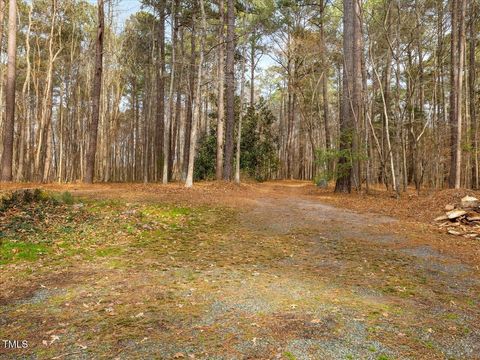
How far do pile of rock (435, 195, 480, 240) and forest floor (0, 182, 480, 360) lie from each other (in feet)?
1.28

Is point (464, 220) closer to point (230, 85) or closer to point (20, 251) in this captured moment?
point (20, 251)

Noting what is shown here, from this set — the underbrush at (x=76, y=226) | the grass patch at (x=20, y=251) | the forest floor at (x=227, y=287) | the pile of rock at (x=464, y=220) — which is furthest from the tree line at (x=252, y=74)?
the grass patch at (x=20, y=251)

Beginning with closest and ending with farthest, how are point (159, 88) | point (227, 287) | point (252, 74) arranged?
point (227, 287), point (159, 88), point (252, 74)

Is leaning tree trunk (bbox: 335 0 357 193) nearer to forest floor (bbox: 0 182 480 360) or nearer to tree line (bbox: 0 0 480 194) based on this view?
tree line (bbox: 0 0 480 194)

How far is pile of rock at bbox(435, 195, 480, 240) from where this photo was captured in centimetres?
737

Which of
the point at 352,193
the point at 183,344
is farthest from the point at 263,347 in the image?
→ the point at 352,193

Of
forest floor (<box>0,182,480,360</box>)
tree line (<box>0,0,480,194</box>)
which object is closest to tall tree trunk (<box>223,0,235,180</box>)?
tree line (<box>0,0,480,194</box>)

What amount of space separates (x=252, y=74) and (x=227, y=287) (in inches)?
1102

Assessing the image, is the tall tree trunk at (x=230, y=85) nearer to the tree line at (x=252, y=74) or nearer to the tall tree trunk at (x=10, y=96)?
the tree line at (x=252, y=74)

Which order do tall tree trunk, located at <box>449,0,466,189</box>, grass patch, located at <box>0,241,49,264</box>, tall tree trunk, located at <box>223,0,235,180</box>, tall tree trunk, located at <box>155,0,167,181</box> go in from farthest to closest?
tall tree trunk, located at <box>155,0,167,181</box>
tall tree trunk, located at <box>223,0,235,180</box>
tall tree trunk, located at <box>449,0,466,189</box>
grass patch, located at <box>0,241,49,264</box>

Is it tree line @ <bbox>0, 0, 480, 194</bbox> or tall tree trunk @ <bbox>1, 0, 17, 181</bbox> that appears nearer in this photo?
tall tree trunk @ <bbox>1, 0, 17, 181</bbox>

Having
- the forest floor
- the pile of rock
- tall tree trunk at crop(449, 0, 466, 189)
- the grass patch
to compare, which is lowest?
the forest floor

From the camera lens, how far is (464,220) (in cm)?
799

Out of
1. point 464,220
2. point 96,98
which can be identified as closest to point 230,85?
point 96,98
